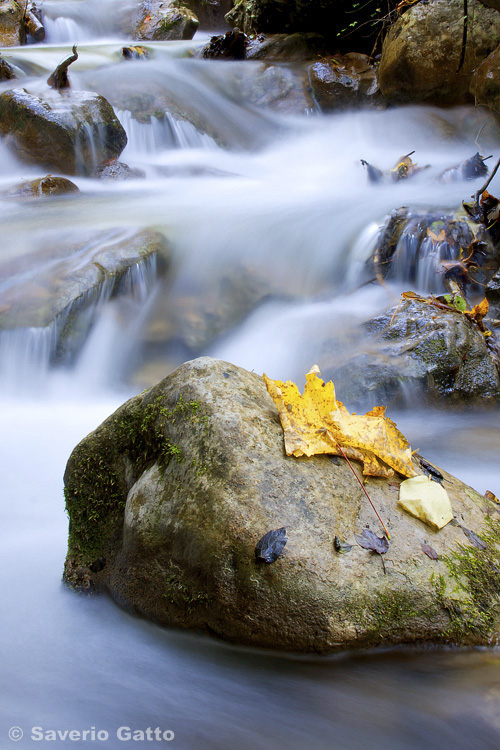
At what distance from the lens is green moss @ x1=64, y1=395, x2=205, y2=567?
2.23 meters

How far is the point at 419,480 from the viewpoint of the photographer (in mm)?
2129

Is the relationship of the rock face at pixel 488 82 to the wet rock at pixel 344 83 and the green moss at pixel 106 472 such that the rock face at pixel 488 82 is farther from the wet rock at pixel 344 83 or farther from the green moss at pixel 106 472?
the green moss at pixel 106 472

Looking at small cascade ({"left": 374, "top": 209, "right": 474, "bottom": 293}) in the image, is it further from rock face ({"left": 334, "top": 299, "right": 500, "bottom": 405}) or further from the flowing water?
rock face ({"left": 334, "top": 299, "right": 500, "bottom": 405})

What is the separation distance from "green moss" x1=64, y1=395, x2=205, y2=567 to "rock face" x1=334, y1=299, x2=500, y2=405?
90.2 inches

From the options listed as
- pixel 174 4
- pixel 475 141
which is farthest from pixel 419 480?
pixel 174 4

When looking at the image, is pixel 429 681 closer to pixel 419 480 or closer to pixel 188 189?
pixel 419 480

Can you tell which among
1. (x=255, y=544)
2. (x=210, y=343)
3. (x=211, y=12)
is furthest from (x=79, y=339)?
(x=211, y=12)

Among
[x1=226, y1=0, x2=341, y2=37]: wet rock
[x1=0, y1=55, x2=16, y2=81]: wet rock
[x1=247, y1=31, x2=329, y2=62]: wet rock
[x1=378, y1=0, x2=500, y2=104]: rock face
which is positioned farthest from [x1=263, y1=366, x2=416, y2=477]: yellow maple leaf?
[x1=226, y1=0, x2=341, y2=37]: wet rock

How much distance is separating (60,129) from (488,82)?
633 cm

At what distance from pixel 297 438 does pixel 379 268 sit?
13.8 ft

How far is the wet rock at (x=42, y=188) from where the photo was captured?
753 cm

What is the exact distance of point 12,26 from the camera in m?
14.8

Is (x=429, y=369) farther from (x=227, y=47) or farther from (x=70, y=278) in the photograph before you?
(x=227, y=47)

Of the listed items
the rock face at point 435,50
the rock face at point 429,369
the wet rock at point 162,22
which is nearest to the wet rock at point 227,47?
the wet rock at point 162,22
